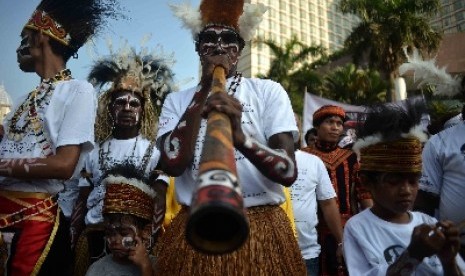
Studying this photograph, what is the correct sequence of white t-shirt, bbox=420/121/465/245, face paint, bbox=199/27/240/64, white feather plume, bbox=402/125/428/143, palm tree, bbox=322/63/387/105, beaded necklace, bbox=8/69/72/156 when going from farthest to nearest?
1. palm tree, bbox=322/63/387/105
2. white t-shirt, bbox=420/121/465/245
3. beaded necklace, bbox=8/69/72/156
4. white feather plume, bbox=402/125/428/143
5. face paint, bbox=199/27/240/64

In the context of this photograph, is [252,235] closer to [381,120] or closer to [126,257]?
[381,120]

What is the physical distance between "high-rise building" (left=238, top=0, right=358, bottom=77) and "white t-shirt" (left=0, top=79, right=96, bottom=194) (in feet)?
209

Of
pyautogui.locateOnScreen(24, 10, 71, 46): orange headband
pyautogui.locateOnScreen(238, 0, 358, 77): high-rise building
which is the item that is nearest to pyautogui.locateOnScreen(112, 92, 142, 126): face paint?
pyautogui.locateOnScreen(24, 10, 71, 46): orange headband

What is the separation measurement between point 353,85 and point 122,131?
28.3 m

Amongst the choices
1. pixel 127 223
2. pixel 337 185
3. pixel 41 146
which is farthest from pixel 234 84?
pixel 337 185

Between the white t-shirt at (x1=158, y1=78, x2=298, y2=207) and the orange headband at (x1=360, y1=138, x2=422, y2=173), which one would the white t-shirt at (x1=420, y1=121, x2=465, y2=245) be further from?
the white t-shirt at (x1=158, y1=78, x2=298, y2=207)

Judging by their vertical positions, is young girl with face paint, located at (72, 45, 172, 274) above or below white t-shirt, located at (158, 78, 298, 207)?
above

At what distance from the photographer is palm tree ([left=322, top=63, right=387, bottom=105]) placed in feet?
99.7

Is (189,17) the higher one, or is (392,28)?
(392,28)

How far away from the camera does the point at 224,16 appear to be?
2.61 metres

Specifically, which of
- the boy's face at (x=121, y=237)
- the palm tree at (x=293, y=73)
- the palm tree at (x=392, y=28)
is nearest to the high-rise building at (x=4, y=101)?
the boy's face at (x=121, y=237)

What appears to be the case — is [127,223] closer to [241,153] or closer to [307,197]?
[241,153]

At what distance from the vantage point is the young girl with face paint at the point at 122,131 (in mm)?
4086

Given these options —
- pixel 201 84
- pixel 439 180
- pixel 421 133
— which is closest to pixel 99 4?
pixel 201 84
